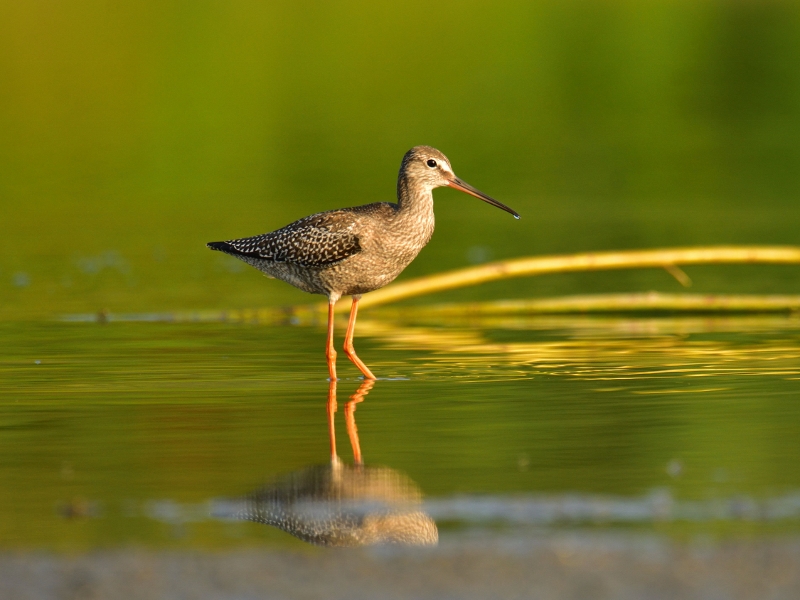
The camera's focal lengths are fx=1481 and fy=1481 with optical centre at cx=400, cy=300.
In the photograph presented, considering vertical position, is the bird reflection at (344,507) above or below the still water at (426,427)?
below

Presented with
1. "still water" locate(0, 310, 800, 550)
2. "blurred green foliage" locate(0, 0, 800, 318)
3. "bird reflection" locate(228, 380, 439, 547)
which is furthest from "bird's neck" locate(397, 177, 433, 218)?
"bird reflection" locate(228, 380, 439, 547)

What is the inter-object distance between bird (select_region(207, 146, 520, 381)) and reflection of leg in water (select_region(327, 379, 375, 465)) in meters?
0.85

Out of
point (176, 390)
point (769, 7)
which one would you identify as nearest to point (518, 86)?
point (769, 7)

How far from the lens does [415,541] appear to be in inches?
228

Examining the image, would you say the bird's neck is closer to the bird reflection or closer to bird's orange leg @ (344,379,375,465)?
bird's orange leg @ (344,379,375,465)

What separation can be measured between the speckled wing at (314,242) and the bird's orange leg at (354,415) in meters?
1.30

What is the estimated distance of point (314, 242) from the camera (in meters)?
11.2

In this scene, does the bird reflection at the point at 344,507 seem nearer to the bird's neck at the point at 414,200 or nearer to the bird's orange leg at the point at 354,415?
the bird's orange leg at the point at 354,415

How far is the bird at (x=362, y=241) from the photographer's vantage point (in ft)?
36.5

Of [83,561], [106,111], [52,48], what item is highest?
[52,48]

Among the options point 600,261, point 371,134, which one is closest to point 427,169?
point 600,261

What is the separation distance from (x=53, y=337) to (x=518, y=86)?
31958 mm

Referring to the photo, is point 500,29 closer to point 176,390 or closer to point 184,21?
point 184,21

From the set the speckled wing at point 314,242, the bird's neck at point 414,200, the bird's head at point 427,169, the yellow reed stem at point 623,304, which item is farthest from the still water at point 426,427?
the bird's head at point 427,169
